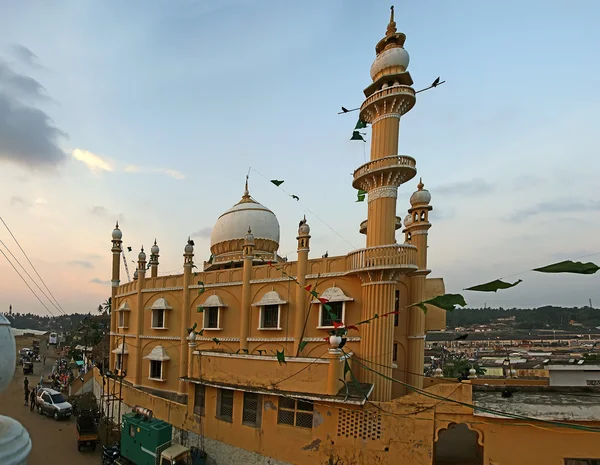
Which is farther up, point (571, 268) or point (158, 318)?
point (571, 268)

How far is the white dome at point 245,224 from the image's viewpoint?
73.1ft

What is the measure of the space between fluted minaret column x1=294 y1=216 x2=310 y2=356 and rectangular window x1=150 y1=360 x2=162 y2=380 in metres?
9.87

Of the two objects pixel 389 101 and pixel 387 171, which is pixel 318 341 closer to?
pixel 387 171

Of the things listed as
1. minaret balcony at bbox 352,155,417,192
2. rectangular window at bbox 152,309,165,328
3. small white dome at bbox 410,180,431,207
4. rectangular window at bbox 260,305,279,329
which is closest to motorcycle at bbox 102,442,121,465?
rectangular window at bbox 152,309,165,328

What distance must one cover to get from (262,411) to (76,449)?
11114 millimetres

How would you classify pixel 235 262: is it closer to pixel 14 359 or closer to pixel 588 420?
pixel 588 420

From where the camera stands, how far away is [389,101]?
1423 cm

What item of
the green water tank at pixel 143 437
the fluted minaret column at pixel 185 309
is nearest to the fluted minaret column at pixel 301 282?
the green water tank at pixel 143 437

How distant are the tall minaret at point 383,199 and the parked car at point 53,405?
18.3 m

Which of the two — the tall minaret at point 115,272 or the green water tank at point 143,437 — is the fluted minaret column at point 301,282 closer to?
the green water tank at point 143,437

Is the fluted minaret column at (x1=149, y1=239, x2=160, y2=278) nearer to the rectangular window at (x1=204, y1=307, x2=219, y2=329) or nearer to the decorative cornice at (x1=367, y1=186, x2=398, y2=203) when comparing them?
the rectangular window at (x1=204, y1=307, x2=219, y2=329)

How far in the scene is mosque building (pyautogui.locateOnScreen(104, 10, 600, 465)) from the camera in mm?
10055

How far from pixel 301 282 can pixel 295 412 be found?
5920 mm

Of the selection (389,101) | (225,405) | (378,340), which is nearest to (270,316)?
(225,405)
